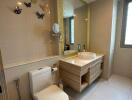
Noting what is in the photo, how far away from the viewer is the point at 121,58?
2900 millimetres

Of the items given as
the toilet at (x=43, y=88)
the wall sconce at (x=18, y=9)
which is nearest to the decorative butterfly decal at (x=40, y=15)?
the wall sconce at (x=18, y=9)

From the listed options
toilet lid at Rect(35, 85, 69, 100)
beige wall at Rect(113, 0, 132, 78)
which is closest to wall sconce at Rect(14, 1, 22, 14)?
toilet lid at Rect(35, 85, 69, 100)

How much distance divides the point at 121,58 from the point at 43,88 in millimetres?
2579

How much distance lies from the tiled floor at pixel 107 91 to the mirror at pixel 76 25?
1.11 meters

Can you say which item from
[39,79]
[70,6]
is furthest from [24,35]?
[70,6]

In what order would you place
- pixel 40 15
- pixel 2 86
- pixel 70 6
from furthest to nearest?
pixel 70 6 < pixel 40 15 < pixel 2 86

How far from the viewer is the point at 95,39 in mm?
2869

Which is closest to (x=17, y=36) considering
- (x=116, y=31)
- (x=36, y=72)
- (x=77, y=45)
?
(x=36, y=72)

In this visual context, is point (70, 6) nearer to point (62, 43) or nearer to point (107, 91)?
point (62, 43)

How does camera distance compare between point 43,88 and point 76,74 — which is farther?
point 76,74

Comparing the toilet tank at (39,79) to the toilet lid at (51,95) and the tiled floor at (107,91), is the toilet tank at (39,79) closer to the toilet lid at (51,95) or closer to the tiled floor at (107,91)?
the toilet lid at (51,95)

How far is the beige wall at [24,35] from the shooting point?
1.39 m

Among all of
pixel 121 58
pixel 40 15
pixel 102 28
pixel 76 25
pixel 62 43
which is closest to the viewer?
pixel 40 15

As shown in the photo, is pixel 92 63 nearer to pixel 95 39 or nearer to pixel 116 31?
pixel 95 39
